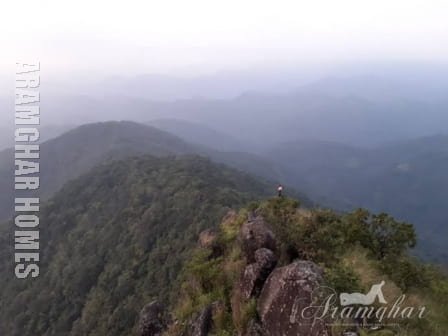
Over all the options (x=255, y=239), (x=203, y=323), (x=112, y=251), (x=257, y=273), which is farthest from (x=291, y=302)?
(x=112, y=251)

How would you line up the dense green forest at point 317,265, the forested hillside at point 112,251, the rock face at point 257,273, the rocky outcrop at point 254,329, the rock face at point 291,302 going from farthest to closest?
the forested hillside at point 112,251
the rock face at point 257,273
the rocky outcrop at point 254,329
the dense green forest at point 317,265
the rock face at point 291,302

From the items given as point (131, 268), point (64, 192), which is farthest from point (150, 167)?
point (131, 268)

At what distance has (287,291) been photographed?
30.1ft

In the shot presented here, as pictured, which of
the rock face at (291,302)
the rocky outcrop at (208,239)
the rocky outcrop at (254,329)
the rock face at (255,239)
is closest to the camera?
the rock face at (291,302)

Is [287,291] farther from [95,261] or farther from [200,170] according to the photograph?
[200,170]

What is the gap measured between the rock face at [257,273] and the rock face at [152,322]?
3884 mm

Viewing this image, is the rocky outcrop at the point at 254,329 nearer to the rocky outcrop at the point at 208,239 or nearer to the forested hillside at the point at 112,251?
the rocky outcrop at the point at 208,239

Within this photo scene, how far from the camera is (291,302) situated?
902cm

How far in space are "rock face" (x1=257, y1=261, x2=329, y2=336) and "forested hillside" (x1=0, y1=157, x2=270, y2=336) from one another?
35.6 m

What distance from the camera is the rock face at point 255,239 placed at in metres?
11.9

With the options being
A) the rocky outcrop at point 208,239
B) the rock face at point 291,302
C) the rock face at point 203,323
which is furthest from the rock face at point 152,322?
the rock face at point 291,302

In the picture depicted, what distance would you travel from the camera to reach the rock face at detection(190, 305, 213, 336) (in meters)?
11.0

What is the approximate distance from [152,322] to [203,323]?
10.1ft

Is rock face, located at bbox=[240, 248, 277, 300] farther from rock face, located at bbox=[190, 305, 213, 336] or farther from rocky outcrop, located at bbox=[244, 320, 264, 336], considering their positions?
rock face, located at bbox=[190, 305, 213, 336]
